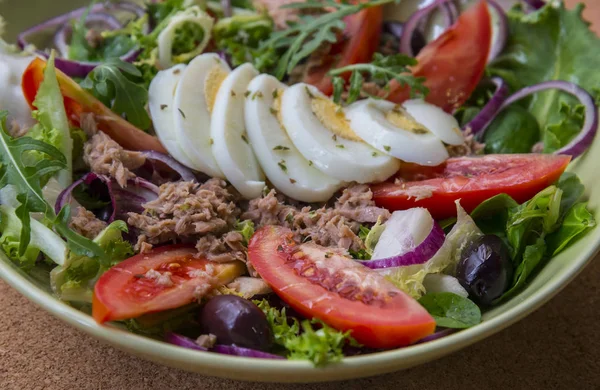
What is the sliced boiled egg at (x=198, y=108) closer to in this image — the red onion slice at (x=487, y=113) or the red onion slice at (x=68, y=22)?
the red onion slice at (x=68, y=22)

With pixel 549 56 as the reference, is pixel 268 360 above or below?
below

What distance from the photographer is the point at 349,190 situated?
103 inches

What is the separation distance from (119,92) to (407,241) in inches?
60.0

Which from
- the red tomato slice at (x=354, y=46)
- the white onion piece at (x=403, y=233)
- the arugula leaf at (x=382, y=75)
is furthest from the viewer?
the red tomato slice at (x=354, y=46)

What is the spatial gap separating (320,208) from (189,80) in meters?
0.91

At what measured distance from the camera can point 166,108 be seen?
9.29 ft

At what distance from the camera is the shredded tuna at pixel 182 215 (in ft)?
7.67

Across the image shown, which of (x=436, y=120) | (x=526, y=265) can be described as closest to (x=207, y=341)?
(x=526, y=265)

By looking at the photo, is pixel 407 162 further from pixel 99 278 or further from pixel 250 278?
pixel 99 278

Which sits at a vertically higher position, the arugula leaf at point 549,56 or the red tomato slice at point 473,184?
the arugula leaf at point 549,56

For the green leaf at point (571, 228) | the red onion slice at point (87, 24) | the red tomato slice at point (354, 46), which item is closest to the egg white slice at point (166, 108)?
the red tomato slice at point (354, 46)

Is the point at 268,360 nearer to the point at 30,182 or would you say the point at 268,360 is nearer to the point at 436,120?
the point at 30,182

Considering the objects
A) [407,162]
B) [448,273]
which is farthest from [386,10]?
[448,273]

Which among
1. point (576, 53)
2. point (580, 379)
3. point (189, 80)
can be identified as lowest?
point (580, 379)
